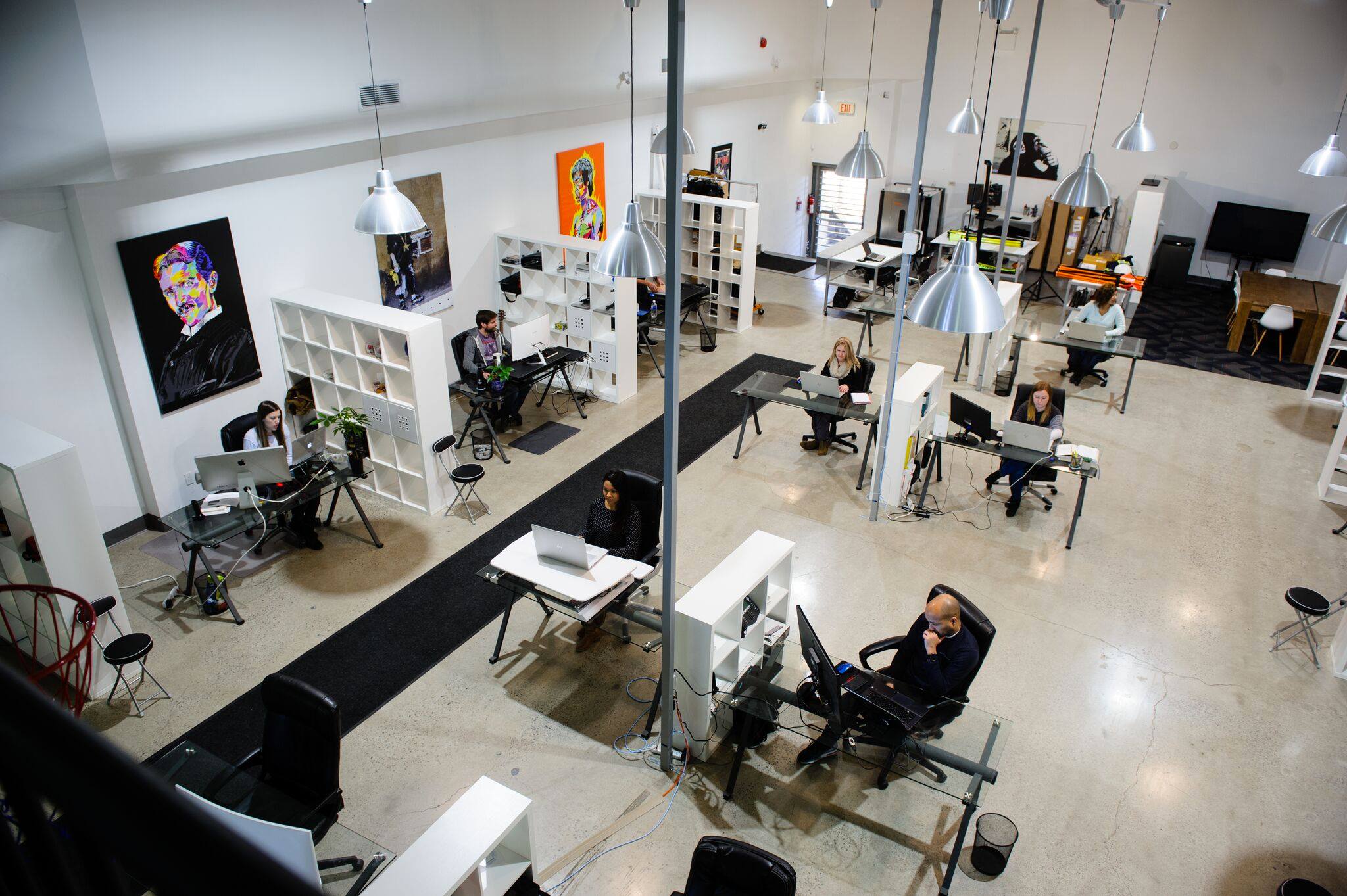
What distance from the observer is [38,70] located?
6.09m

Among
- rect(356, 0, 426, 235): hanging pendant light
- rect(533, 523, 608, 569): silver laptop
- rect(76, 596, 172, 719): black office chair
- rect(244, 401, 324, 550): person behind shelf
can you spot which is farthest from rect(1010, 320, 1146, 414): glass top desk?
rect(76, 596, 172, 719): black office chair

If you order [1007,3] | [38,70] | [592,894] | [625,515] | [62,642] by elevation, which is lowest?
[592,894]

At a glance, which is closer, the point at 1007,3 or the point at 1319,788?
the point at 1319,788

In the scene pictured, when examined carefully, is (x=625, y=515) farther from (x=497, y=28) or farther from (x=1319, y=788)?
(x=497, y=28)

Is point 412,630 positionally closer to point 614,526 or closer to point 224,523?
point 224,523

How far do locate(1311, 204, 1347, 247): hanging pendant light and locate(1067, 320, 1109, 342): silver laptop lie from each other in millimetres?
2134

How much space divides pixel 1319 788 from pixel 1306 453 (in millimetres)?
5215

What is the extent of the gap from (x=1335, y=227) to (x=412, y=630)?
8.94 metres

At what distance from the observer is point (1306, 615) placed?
6.70 meters

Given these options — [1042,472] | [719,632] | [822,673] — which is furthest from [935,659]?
[1042,472]

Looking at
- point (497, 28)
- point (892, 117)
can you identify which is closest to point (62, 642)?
point (497, 28)

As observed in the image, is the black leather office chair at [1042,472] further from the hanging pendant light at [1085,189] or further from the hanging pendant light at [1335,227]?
the hanging pendant light at [1335,227]

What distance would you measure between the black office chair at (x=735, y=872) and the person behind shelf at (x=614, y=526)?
99.4 inches

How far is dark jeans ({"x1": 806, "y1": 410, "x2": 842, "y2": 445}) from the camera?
9.16m
